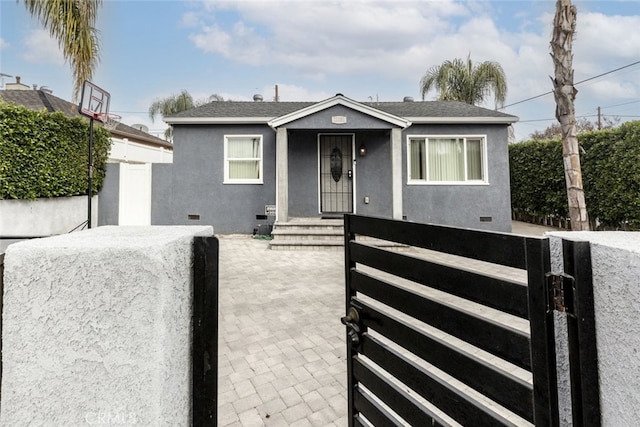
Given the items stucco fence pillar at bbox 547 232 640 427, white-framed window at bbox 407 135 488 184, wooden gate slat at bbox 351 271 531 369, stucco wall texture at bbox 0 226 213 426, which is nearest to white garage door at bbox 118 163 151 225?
white-framed window at bbox 407 135 488 184

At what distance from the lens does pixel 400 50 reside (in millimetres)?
19984

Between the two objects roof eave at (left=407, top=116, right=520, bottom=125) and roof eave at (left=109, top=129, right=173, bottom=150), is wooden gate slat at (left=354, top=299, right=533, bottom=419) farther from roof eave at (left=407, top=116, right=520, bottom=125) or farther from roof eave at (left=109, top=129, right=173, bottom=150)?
roof eave at (left=109, top=129, right=173, bottom=150)

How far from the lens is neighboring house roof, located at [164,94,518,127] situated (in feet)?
29.2

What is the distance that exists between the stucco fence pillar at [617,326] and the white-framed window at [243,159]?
9.81 metres

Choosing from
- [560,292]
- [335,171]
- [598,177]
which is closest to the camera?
[560,292]

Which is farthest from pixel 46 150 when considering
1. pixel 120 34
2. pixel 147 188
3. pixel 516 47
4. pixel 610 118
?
pixel 610 118

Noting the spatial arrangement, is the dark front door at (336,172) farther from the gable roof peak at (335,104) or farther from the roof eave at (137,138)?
the roof eave at (137,138)

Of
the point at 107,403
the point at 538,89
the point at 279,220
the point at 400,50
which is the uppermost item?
the point at 400,50

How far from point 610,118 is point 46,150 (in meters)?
35.2

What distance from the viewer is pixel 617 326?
0.81 metres

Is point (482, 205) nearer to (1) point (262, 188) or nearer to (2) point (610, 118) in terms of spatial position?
(1) point (262, 188)

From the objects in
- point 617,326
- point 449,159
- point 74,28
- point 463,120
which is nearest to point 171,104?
point 74,28
